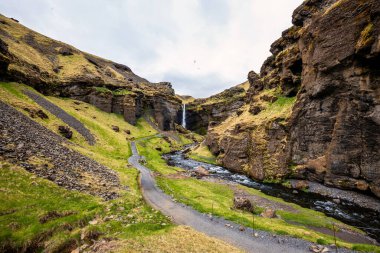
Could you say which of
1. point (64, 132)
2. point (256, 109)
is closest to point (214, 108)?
point (256, 109)

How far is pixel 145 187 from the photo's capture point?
38812 mm

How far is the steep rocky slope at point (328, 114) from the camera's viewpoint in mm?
38500

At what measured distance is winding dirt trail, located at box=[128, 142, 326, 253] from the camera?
→ 787 inches

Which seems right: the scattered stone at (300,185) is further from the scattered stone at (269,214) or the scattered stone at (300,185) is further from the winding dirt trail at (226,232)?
the winding dirt trail at (226,232)

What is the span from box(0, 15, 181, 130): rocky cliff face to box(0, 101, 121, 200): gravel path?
40235 millimetres

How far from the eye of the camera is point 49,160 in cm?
3316

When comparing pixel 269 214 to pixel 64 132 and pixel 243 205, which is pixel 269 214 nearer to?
pixel 243 205

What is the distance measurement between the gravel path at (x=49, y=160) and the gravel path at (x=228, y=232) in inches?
322

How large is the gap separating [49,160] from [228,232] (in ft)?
96.4

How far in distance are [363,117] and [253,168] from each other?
27.8m

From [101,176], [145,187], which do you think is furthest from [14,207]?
[145,187]

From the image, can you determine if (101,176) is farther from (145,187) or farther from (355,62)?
(355,62)

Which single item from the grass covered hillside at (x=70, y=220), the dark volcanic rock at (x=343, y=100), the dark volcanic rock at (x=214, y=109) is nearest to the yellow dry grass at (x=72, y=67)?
the dark volcanic rock at (x=214, y=109)

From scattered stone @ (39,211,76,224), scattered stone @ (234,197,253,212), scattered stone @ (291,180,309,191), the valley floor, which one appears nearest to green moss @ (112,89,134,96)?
the valley floor
